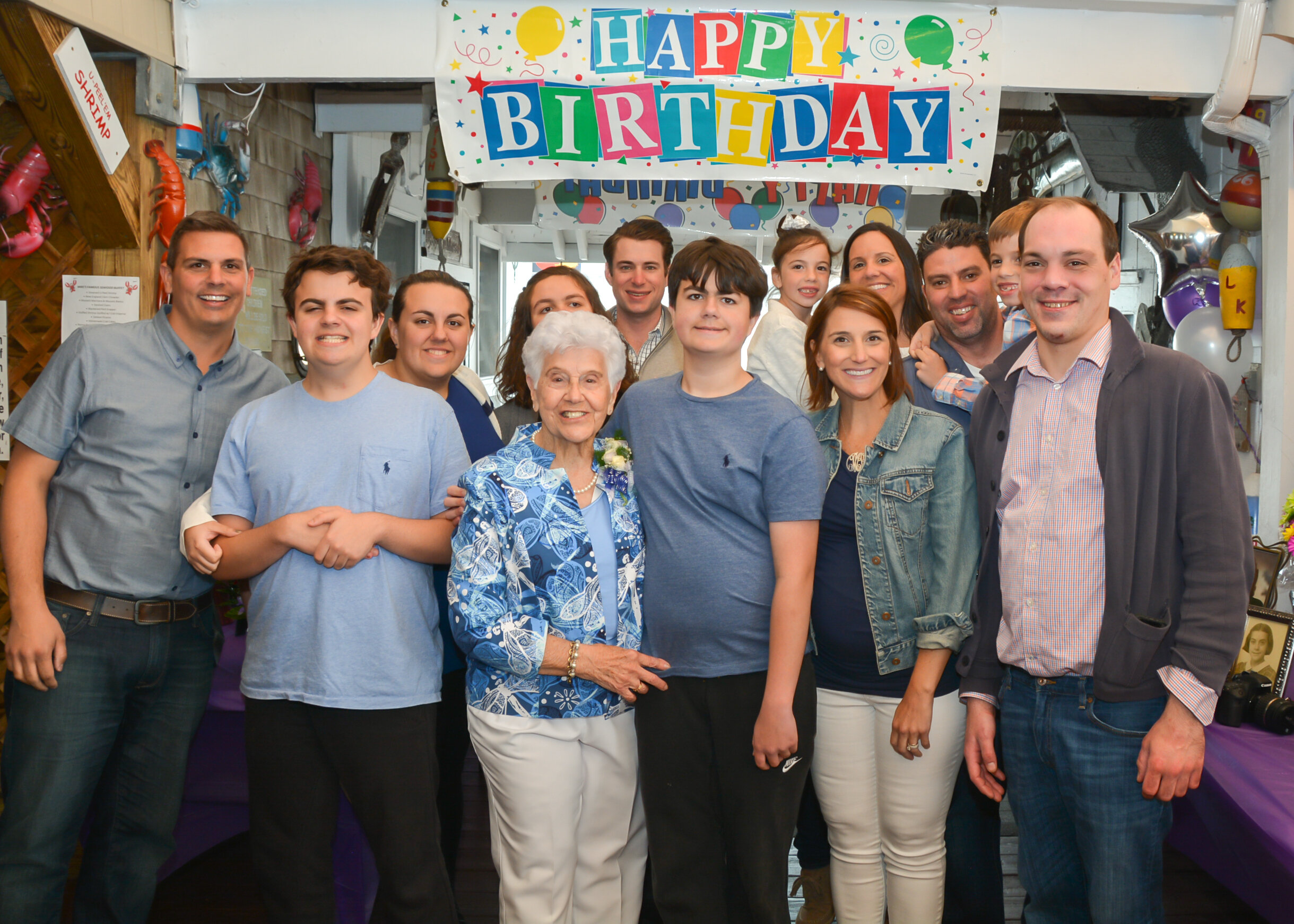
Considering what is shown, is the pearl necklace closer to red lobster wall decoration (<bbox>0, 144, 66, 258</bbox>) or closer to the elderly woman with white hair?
the elderly woman with white hair

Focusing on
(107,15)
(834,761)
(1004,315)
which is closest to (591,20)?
(107,15)

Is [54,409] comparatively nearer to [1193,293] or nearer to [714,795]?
[714,795]

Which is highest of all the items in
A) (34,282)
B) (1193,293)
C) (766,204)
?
(766,204)

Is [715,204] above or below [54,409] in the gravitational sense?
above

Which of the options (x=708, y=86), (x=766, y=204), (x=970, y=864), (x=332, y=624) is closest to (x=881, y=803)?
(x=970, y=864)

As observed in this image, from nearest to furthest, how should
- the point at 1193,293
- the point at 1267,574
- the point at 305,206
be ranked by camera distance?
the point at 1267,574 < the point at 1193,293 < the point at 305,206

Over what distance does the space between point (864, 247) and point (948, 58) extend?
1138 mm

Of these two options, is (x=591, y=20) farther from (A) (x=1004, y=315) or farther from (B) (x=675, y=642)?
(B) (x=675, y=642)

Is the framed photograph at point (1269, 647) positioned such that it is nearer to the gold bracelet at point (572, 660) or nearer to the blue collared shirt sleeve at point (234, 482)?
the gold bracelet at point (572, 660)

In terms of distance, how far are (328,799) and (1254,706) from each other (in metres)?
2.24

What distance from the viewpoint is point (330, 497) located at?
5.87 feet

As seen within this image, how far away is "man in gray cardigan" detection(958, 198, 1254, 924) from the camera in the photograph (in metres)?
1.54

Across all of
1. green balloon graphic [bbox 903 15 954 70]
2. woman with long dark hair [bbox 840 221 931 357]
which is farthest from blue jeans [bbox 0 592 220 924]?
green balloon graphic [bbox 903 15 954 70]

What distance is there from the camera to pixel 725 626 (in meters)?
1.74
